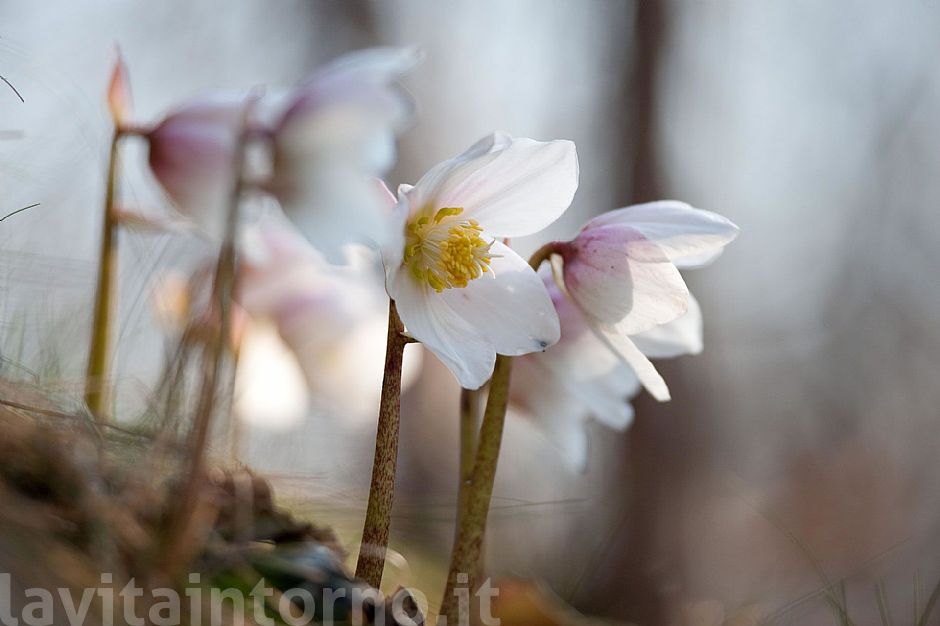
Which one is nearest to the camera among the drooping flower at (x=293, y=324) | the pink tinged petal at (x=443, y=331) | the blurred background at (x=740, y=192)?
the pink tinged petal at (x=443, y=331)

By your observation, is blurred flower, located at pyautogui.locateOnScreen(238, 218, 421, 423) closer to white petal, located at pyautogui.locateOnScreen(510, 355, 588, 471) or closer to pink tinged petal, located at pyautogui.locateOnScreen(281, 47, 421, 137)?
white petal, located at pyautogui.locateOnScreen(510, 355, 588, 471)

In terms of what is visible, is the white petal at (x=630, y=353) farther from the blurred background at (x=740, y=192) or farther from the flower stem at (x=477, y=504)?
the blurred background at (x=740, y=192)

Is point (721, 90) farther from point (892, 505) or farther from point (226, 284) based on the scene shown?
point (226, 284)

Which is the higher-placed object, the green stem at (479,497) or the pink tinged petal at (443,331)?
the pink tinged petal at (443,331)

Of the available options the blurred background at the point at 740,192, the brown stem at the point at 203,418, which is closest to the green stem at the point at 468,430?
the brown stem at the point at 203,418

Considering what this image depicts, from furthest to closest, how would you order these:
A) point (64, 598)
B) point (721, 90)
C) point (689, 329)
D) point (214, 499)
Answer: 1. point (721, 90)
2. point (689, 329)
3. point (214, 499)
4. point (64, 598)

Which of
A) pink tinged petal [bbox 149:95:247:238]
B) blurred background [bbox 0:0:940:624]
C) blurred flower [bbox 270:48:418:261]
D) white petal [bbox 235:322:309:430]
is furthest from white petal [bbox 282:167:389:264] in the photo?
blurred background [bbox 0:0:940:624]

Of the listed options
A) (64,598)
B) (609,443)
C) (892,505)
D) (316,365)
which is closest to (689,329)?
(316,365)
